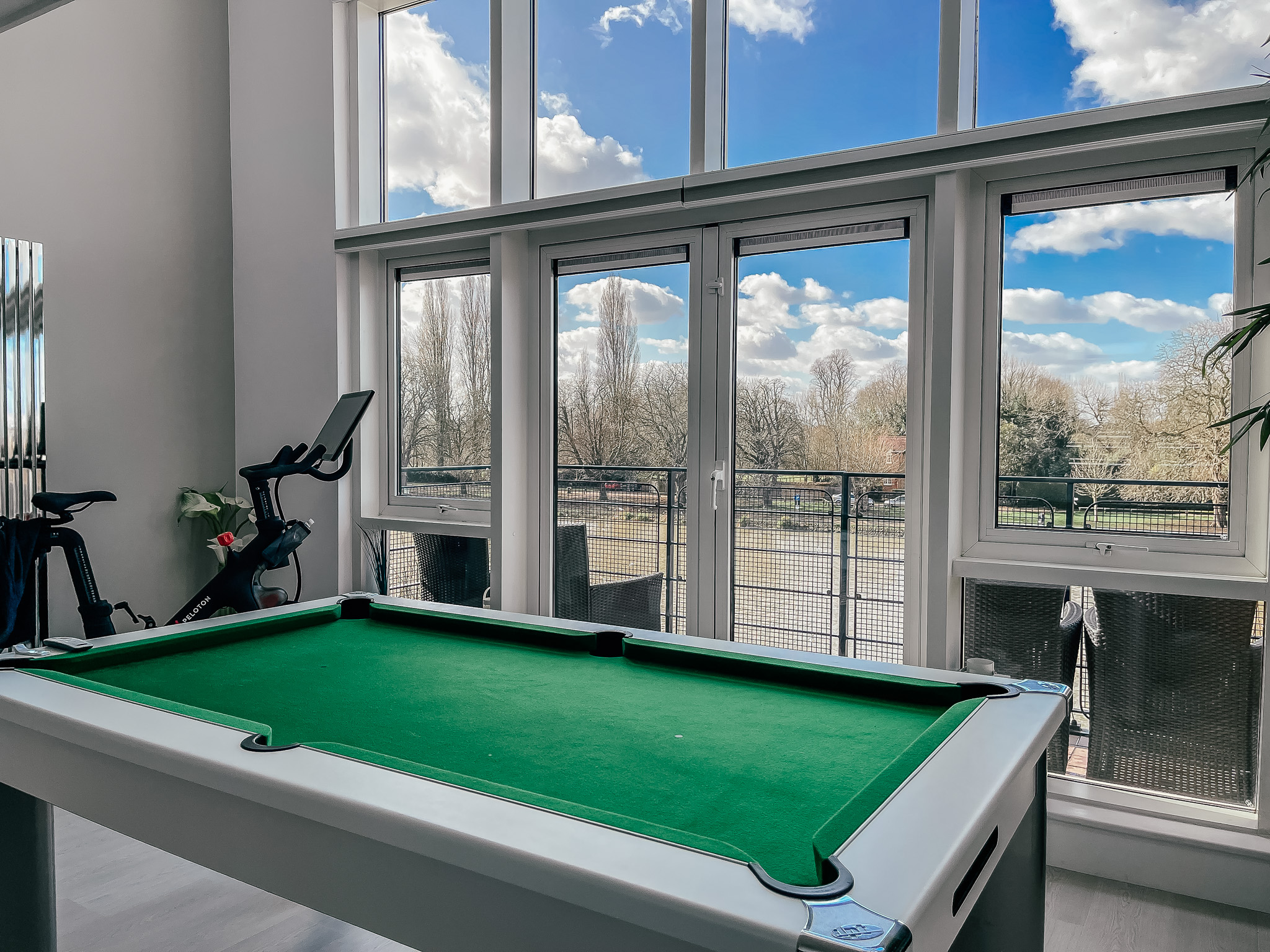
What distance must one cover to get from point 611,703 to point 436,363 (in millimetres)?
2741

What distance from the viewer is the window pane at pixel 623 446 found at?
11.0ft

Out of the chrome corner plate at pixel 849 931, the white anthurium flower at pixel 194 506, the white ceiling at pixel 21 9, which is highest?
the white ceiling at pixel 21 9

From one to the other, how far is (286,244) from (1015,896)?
4055 mm

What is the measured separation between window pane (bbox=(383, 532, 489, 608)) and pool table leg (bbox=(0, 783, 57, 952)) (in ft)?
6.73

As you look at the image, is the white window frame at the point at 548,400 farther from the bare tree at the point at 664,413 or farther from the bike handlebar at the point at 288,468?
the bike handlebar at the point at 288,468

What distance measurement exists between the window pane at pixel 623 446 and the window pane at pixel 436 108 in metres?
0.83

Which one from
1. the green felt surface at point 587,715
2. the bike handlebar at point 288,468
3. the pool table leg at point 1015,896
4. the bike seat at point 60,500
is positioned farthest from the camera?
the bike seat at point 60,500

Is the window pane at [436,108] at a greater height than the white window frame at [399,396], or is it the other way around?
the window pane at [436,108]

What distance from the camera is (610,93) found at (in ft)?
11.5

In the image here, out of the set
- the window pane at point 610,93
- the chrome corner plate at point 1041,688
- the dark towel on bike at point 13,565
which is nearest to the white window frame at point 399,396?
the window pane at point 610,93

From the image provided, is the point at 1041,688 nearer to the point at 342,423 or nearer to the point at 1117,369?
the point at 1117,369

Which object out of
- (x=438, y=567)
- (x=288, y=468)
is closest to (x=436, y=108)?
(x=288, y=468)

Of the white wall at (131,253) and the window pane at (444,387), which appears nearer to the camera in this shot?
the white wall at (131,253)

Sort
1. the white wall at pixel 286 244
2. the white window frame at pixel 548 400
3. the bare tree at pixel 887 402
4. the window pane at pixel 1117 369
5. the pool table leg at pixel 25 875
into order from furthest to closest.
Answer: the white wall at pixel 286 244 < the white window frame at pixel 548 400 < the bare tree at pixel 887 402 < the window pane at pixel 1117 369 < the pool table leg at pixel 25 875
